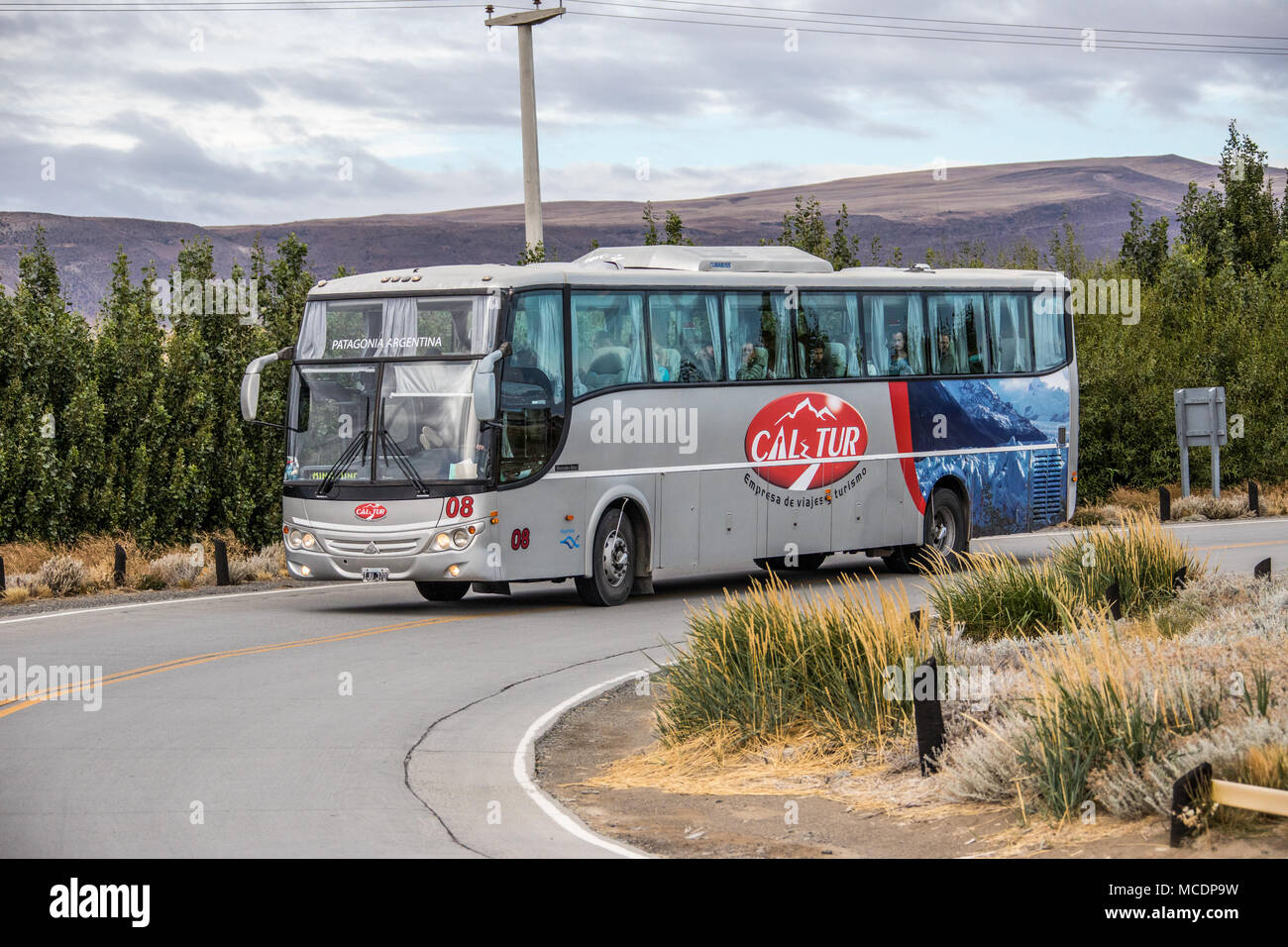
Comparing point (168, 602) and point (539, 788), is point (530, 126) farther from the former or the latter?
point (539, 788)

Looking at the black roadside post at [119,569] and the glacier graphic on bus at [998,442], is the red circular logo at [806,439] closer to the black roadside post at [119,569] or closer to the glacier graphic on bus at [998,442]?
the glacier graphic on bus at [998,442]

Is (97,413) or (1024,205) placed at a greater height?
(1024,205)

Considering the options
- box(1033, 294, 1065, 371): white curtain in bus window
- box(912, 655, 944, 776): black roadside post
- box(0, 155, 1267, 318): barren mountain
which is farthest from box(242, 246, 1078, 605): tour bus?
box(0, 155, 1267, 318): barren mountain

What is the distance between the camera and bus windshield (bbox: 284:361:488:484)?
18.0 m

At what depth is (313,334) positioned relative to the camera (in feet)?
62.4

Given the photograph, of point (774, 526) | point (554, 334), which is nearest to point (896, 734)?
point (554, 334)

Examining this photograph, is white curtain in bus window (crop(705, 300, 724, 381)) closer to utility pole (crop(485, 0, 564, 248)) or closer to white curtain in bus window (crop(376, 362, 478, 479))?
white curtain in bus window (crop(376, 362, 478, 479))

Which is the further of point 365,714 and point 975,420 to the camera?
point 975,420

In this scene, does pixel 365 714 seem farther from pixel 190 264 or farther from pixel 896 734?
pixel 190 264

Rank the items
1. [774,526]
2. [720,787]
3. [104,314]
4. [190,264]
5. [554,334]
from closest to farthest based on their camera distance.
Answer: [720,787] → [554,334] → [774,526] → [104,314] → [190,264]

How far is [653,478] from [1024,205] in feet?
616

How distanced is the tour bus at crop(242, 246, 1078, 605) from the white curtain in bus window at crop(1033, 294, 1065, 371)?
22.2 inches

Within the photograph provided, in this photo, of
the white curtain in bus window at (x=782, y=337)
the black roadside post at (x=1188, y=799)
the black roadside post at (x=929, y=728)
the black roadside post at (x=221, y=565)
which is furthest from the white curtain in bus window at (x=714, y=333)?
the black roadside post at (x=1188, y=799)

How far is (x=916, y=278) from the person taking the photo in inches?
890
